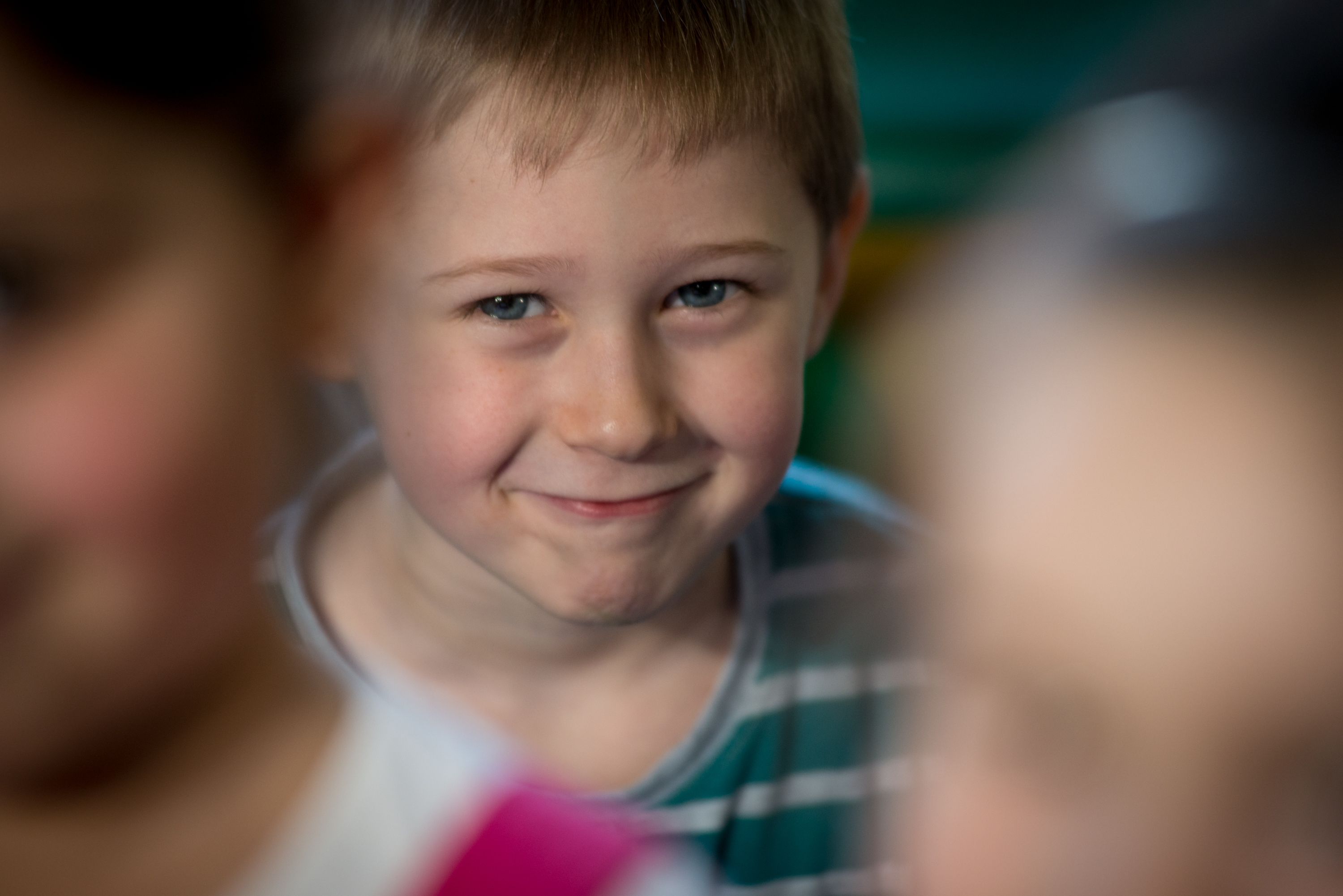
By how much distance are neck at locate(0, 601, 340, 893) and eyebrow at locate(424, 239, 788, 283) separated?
121 mm

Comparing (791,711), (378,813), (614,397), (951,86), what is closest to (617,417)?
(614,397)

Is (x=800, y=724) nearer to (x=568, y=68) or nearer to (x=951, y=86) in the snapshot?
(x=568, y=68)

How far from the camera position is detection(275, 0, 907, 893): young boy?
0.36m

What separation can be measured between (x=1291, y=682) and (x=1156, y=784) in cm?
3

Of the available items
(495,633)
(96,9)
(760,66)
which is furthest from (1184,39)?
(495,633)

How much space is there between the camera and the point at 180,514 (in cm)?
24

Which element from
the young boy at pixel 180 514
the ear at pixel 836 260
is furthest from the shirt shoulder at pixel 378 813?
the ear at pixel 836 260

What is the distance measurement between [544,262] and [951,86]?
73cm

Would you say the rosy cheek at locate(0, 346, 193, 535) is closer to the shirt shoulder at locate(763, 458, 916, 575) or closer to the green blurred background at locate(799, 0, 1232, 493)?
the shirt shoulder at locate(763, 458, 916, 575)

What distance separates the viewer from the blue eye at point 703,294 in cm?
38

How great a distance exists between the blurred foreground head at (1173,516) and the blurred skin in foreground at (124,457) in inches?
6.4

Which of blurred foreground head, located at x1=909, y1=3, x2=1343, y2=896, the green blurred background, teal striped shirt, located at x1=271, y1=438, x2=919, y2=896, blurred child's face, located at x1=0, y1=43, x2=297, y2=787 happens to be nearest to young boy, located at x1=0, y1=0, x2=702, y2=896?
blurred child's face, located at x1=0, y1=43, x2=297, y2=787

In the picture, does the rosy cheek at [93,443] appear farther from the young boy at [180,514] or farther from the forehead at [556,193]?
the forehead at [556,193]

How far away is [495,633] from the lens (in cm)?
52
